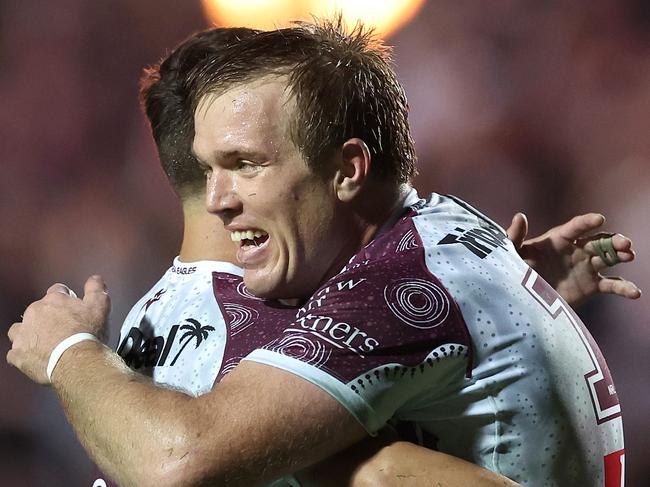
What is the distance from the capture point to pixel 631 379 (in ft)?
19.8

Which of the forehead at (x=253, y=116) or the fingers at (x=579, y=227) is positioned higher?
the fingers at (x=579, y=227)

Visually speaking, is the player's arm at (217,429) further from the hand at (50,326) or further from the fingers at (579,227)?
the fingers at (579,227)

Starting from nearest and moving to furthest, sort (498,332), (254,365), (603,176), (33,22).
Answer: (254,365), (498,332), (603,176), (33,22)

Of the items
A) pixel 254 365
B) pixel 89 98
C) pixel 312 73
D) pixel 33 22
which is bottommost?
pixel 254 365

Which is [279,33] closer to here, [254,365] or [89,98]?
[254,365]

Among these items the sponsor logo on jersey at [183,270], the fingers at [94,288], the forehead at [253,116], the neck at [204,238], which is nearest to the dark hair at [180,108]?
the neck at [204,238]

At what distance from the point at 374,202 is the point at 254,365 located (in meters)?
0.61

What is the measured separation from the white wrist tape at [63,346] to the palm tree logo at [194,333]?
21 cm

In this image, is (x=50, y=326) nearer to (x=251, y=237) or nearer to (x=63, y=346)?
(x=63, y=346)

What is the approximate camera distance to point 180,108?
288 centimetres

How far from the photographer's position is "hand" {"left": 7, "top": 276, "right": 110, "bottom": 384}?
2309 mm

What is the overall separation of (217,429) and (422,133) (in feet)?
17.5

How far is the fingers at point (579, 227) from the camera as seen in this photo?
2.99 m

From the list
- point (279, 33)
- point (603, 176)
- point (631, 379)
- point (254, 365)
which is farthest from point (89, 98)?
point (254, 365)
